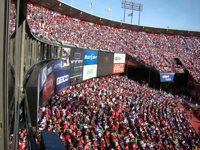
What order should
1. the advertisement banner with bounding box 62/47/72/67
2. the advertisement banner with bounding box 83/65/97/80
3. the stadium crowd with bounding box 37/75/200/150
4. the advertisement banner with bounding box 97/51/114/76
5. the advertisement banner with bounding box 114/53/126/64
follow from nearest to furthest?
the stadium crowd with bounding box 37/75/200/150
the advertisement banner with bounding box 62/47/72/67
the advertisement banner with bounding box 83/65/97/80
the advertisement banner with bounding box 97/51/114/76
the advertisement banner with bounding box 114/53/126/64

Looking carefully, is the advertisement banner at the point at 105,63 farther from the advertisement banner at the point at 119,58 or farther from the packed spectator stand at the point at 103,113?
the advertisement banner at the point at 119,58

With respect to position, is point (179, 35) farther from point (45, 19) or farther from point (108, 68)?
point (45, 19)

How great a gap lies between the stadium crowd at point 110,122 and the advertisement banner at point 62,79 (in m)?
0.69

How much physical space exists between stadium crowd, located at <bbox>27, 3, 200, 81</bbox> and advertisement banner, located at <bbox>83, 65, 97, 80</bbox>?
318 cm

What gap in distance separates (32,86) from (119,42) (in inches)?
1254

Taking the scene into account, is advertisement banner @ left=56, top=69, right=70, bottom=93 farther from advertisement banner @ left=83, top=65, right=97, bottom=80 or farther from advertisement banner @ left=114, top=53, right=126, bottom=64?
advertisement banner @ left=114, top=53, right=126, bottom=64

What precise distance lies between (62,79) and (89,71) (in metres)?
7.73

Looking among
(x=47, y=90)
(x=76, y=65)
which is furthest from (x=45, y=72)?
(x=76, y=65)

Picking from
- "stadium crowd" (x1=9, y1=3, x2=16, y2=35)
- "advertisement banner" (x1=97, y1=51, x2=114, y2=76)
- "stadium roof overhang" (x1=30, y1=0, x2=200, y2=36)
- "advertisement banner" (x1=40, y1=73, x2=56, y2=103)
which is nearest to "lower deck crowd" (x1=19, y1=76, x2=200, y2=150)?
"advertisement banner" (x1=40, y1=73, x2=56, y2=103)

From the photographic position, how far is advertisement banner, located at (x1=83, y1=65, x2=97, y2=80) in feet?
70.4

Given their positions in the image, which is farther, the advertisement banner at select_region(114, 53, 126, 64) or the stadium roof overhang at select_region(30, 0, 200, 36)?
the advertisement banner at select_region(114, 53, 126, 64)

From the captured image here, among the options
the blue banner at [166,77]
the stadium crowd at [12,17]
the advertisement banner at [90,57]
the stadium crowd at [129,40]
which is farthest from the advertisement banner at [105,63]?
the stadium crowd at [12,17]

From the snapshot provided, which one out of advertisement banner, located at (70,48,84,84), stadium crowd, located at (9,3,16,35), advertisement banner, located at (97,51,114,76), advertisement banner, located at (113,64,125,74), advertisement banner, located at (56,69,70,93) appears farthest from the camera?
advertisement banner, located at (113,64,125,74)

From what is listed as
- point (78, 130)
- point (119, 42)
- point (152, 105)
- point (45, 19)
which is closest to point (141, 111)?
point (152, 105)
